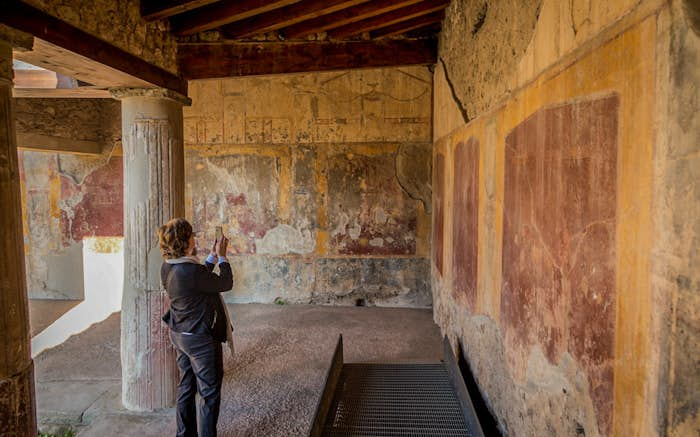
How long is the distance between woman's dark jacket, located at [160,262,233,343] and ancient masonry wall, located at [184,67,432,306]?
4.21 m

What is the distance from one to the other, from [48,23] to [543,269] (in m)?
3.02

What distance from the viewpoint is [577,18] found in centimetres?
185

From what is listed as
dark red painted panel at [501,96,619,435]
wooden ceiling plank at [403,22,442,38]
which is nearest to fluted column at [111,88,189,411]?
dark red painted panel at [501,96,619,435]

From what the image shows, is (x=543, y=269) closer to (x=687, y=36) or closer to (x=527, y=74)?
(x=527, y=74)

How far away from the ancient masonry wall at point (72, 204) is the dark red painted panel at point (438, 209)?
17.5 ft

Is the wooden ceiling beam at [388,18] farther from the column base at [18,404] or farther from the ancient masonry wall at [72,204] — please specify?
the ancient masonry wall at [72,204]

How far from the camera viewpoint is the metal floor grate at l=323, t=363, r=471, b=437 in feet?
10.4

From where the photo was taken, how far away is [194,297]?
291 cm

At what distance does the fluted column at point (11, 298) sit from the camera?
2.14 meters

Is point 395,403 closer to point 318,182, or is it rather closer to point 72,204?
point 318,182

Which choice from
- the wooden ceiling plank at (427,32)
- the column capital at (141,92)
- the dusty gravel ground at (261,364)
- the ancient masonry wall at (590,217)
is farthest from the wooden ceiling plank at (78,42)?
the wooden ceiling plank at (427,32)

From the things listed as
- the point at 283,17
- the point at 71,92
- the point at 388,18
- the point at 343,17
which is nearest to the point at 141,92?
the point at 71,92

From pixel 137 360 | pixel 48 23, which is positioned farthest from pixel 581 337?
pixel 137 360

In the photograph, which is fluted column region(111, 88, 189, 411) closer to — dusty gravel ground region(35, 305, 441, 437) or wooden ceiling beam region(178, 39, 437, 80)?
dusty gravel ground region(35, 305, 441, 437)
